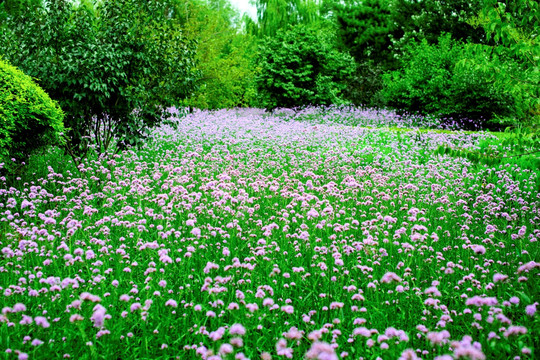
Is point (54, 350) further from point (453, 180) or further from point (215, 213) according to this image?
point (453, 180)

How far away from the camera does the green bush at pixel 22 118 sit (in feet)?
21.6

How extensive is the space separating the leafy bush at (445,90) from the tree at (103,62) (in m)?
13.5

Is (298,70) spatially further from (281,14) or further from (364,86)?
(281,14)

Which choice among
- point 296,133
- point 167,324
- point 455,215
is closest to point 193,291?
point 167,324

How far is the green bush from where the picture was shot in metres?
A: 6.57

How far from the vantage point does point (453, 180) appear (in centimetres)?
760

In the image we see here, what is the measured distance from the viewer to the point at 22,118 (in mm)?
6711

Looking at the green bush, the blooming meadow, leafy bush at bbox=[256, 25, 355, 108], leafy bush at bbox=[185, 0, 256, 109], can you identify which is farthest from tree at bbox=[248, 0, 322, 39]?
the green bush

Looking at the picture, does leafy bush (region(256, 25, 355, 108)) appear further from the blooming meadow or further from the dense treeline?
the blooming meadow

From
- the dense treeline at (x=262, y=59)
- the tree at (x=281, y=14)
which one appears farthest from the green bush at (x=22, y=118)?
the tree at (x=281, y=14)

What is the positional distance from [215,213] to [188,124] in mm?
11159

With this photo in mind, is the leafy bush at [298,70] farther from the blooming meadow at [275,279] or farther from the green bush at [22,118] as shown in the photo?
the green bush at [22,118]

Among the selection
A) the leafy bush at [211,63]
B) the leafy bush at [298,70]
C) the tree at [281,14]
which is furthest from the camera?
the tree at [281,14]

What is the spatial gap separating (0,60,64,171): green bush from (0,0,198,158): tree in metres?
0.72
